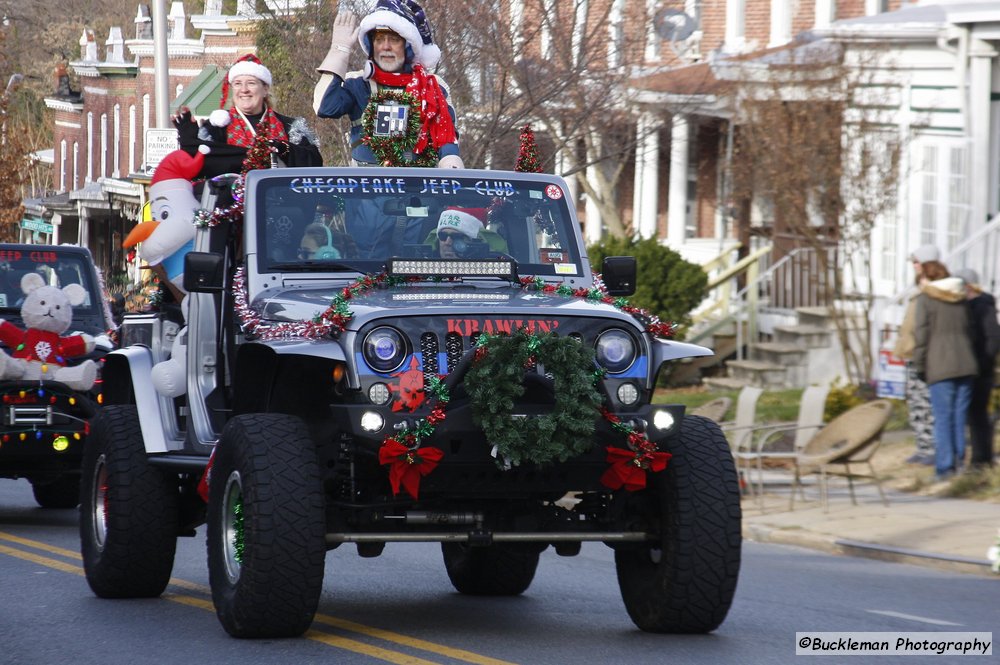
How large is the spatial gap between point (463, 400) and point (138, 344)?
12.3 ft

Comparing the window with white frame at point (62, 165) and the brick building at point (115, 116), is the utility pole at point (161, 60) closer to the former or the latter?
the brick building at point (115, 116)

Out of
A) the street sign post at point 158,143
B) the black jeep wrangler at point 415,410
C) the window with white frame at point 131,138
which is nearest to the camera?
the black jeep wrangler at point 415,410

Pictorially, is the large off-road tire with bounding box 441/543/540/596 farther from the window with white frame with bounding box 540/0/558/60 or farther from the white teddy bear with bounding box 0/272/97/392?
the window with white frame with bounding box 540/0/558/60

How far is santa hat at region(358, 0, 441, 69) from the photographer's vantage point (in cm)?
1073

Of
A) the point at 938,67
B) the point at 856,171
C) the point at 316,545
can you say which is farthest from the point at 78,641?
the point at 938,67

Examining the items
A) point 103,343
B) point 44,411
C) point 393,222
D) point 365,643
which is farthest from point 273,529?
point 103,343

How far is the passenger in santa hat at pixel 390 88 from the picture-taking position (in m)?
10.5

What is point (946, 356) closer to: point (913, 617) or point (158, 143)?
point (913, 617)

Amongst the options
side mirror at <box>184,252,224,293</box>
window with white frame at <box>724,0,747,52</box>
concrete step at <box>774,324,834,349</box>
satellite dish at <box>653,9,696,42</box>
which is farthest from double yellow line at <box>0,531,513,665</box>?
window with white frame at <box>724,0,747,52</box>

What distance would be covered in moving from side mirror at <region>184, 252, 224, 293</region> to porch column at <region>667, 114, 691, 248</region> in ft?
63.6

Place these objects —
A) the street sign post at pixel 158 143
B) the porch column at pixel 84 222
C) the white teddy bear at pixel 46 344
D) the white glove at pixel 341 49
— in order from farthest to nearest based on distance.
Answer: the porch column at pixel 84 222, the street sign post at pixel 158 143, the white teddy bear at pixel 46 344, the white glove at pixel 341 49

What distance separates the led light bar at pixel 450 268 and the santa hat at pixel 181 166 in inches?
93.2

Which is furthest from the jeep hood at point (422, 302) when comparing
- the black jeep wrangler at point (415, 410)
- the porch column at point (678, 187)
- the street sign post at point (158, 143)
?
the porch column at point (678, 187)

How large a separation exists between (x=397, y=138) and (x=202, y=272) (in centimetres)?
202
